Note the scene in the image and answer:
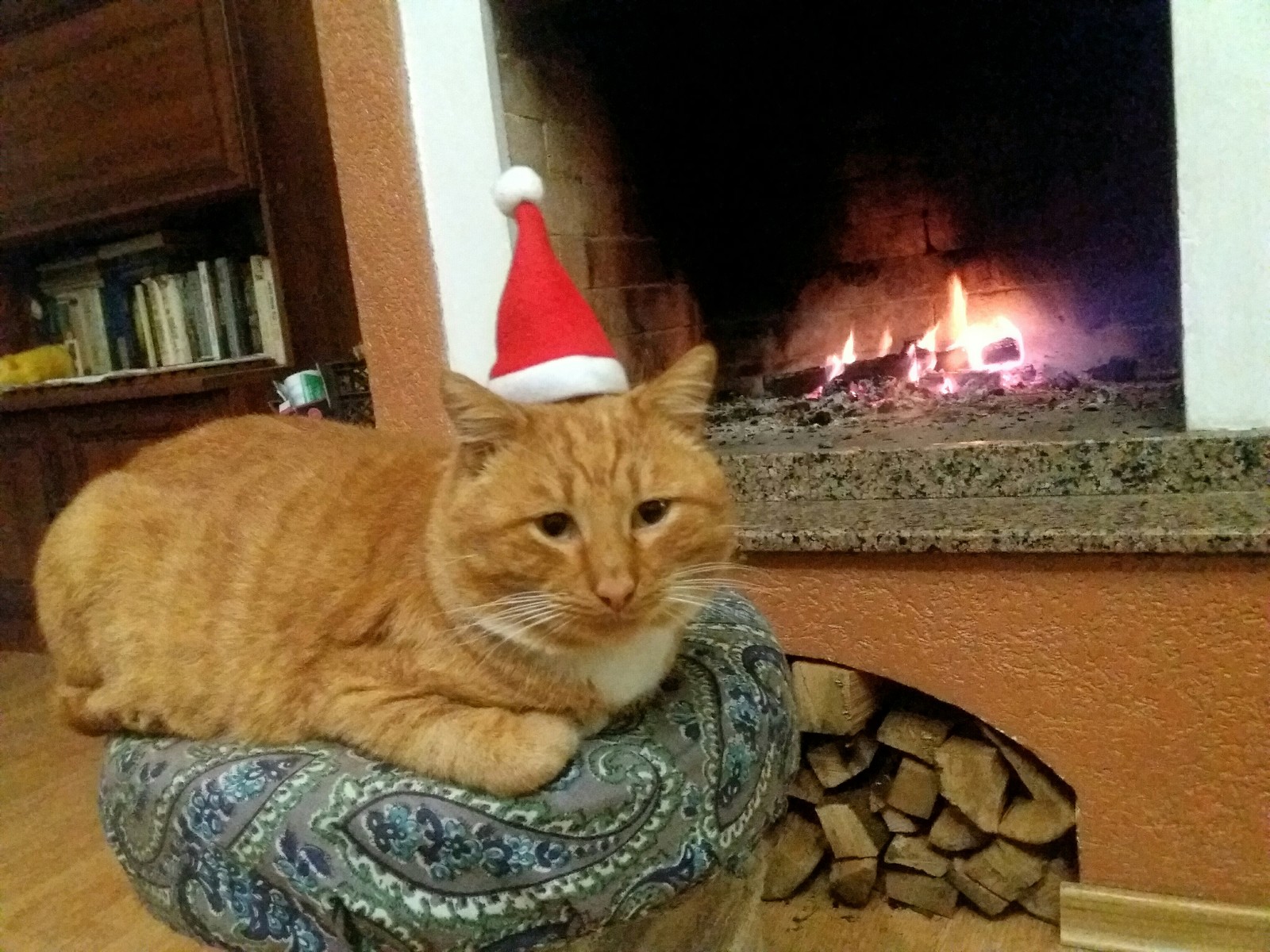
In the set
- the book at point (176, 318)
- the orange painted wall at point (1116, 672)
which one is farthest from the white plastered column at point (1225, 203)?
the book at point (176, 318)

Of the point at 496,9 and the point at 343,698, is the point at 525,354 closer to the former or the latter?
the point at 343,698

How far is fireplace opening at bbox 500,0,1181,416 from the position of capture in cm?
185

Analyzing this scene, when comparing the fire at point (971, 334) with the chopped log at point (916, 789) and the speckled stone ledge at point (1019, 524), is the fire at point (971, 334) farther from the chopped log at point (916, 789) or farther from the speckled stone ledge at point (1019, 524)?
the chopped log at point (916, 789)

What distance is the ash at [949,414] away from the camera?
54.5 inches

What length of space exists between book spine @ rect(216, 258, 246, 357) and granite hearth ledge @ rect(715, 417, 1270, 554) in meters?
1.54

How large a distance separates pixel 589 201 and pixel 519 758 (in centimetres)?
127

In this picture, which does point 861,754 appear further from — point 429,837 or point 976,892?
point 429,837

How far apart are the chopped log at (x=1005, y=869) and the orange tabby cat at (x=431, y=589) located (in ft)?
2.77

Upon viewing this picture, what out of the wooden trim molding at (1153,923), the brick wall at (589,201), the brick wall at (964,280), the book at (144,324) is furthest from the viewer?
the book at (144,324)

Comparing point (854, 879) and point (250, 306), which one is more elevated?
point (250, 306)

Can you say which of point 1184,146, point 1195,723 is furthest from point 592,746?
point 1184,146

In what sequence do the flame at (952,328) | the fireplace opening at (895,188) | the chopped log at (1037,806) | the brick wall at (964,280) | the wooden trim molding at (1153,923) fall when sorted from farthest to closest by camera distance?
the flame at (952,328)
the brick wall at (964,280)
the fireplace opening at (895,188)
the chopped log at (1037,806)
the wooden trim molding at (1153,923)

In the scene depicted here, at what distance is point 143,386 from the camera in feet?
7.72

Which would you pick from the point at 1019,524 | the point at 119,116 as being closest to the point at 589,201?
the point at 1019,524
